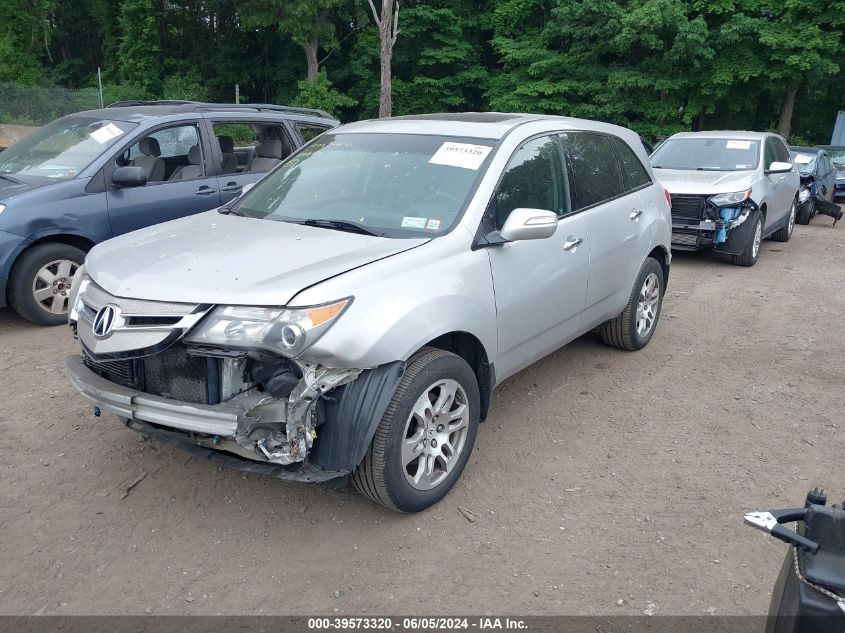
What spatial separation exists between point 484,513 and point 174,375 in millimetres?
1605

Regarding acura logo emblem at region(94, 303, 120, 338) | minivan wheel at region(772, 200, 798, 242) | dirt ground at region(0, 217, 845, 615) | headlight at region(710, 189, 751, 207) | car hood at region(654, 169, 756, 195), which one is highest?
car hood at region(654, 169, 756, 195)

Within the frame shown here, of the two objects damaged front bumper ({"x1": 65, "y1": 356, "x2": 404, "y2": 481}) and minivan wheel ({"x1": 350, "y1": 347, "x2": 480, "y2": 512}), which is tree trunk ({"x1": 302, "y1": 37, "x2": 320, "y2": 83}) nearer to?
minivan wheel ({"x1": 350, "y1": 347, "x2": 480, "y2": 512})

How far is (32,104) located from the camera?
61.5ft

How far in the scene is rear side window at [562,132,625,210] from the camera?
457cm

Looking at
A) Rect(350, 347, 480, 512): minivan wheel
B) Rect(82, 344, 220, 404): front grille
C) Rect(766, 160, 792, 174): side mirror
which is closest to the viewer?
Rect(82, 344, 220, 404): front grille

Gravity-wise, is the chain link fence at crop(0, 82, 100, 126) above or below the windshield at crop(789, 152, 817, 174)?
above

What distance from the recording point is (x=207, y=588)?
281 cm

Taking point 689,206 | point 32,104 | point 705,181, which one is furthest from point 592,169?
point 32,104

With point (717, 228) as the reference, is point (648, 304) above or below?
below

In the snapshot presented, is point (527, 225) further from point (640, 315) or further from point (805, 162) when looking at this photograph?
point (805, 162)

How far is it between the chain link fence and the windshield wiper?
17890 millimetres

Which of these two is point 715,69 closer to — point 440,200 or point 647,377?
point 647,377

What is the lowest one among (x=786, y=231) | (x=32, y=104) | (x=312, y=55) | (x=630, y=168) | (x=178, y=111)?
(x=786, y=231)

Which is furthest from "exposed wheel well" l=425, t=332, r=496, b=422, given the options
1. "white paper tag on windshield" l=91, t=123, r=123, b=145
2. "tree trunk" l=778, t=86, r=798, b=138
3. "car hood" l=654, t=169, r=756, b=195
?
"tree trunk" l=778, t=86, r=798, b=138
